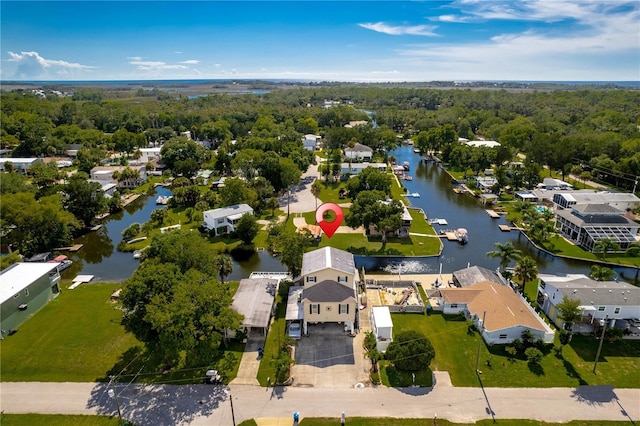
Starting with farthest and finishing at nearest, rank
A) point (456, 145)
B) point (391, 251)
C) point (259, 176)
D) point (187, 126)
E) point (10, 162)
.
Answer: point (187, 126) < point (456, 145) < point (10, 162) < point (259, 176) < point (391, 251)

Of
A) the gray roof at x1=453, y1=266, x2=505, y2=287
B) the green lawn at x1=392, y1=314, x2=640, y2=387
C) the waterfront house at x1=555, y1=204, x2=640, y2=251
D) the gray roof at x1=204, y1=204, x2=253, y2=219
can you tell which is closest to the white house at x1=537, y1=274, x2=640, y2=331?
the green lawn at x1=392, y1=314, x2=640, y2=387

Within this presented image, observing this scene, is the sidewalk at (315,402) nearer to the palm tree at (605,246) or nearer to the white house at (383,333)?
the white house at (383,333)

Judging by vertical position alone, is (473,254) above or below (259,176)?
below

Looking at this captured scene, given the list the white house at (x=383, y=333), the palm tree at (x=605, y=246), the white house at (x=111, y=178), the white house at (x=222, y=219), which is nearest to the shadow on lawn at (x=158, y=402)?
the white house at (x=383, y=333)

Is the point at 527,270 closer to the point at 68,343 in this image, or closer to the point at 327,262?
the point at 327,262

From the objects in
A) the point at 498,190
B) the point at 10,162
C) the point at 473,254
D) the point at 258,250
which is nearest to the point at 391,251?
the point at 473,254

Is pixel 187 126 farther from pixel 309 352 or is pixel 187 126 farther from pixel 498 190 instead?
pixel 309 352

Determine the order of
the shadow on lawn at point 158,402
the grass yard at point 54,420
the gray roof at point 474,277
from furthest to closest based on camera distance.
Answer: the gray roof at point 474,277 < the shadow on lawn at point 158,402 < the grass yard at point 54,420

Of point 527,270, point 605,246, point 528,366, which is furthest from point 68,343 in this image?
point 605,246
